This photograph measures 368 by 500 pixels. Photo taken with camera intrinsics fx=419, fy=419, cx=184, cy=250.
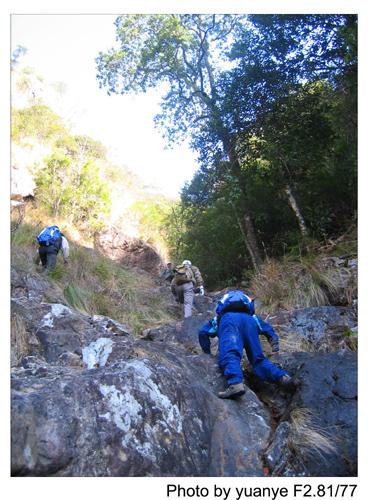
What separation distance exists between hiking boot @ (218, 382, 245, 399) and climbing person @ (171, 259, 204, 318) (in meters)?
4.71

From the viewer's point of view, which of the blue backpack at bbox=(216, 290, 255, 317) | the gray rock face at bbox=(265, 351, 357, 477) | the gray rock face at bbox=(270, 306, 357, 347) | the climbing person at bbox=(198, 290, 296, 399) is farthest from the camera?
the gray rock face at bbox=(270, 306, 357, 347)

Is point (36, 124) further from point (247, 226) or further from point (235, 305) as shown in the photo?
point (235, 305)

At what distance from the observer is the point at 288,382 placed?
4.44m

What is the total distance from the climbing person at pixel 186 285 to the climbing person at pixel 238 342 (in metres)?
3.60

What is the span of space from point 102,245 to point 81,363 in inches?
415

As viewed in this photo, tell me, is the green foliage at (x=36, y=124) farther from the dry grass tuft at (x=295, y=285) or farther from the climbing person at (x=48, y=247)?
the dry grass tuft at (x=295, y=285)

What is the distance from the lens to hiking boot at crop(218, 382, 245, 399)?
4277 mm

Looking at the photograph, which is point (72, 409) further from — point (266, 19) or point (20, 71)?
point (20, 71)

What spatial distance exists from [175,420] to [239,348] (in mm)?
1199

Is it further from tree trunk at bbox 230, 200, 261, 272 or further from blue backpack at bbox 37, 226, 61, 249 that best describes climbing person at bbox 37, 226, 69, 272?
tree trunk at bbox 230, 200, 261, 272

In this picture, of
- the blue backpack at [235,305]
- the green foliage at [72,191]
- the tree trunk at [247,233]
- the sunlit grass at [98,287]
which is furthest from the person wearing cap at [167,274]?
the blue backpack at [235,305]

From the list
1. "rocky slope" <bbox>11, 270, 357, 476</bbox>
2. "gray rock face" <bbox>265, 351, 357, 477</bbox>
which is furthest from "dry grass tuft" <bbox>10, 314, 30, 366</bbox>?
"gray rock face" <bbox>265, 351, 357, 477</bbox>

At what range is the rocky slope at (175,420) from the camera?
318 cm

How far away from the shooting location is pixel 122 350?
16.8 ft
